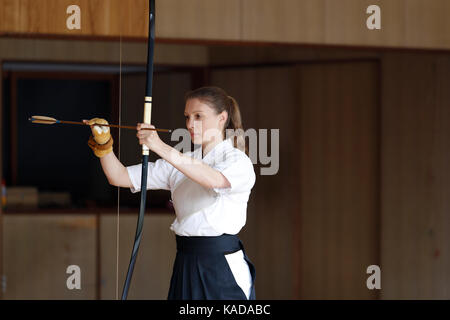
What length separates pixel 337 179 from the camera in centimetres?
347

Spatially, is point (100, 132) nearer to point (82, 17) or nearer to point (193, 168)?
point (193, 168)

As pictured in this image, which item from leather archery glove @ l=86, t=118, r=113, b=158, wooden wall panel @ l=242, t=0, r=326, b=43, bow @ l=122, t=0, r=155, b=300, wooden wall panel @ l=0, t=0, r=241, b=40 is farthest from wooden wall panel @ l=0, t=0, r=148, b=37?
leather archery glove @ l=86, t=118, r=113, b=158

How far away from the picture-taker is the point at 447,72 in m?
2.95

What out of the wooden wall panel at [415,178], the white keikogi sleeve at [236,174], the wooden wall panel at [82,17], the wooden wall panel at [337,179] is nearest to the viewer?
the white keikogi sleeve at [236,174]

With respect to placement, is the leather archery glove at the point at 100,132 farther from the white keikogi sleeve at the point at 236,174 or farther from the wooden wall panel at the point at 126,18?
the wooden wall panel at the point at 126,18

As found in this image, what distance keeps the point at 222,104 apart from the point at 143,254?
6.58 ft

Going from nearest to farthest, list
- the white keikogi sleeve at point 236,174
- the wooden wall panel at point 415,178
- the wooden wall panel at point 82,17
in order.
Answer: the white keikogi sleeve at point 236,174, the wooden wall panel at point 82,17, the wooden wall panel at point 415,178

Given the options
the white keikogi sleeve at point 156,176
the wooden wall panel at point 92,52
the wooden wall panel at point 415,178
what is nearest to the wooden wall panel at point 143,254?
the wooden wall panel at point 92,52

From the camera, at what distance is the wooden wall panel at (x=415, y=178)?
3.05 meters

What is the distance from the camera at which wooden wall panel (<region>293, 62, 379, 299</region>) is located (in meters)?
3.40

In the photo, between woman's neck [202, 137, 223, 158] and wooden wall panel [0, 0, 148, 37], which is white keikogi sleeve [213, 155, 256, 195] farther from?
wooden wall panel [0, 0, 148, 37]

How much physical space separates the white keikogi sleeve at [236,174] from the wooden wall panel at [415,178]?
1675 millimetres

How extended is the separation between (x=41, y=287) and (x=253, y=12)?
1.93 m

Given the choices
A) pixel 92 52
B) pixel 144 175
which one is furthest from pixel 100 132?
pixel 92 52
